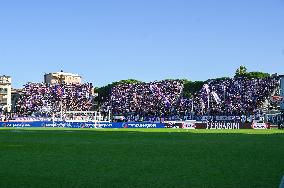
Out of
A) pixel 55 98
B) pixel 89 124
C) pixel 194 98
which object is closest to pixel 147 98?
pixel 194 98

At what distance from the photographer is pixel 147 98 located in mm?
111062

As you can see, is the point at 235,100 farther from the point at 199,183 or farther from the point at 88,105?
the point at 199,183

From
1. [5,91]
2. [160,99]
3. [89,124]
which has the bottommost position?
[89,124]

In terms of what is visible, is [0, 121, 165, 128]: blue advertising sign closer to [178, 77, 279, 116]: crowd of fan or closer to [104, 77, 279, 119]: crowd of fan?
[104, 77, 279, 119]: crowd of fan

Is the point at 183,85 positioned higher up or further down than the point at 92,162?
higher up

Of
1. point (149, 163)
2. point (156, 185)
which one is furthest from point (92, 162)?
point (156, 185)

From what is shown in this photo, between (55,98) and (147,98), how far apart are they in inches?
995

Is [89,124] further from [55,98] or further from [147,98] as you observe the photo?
[55,98]

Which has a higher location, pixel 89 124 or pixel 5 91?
pixel 5 91

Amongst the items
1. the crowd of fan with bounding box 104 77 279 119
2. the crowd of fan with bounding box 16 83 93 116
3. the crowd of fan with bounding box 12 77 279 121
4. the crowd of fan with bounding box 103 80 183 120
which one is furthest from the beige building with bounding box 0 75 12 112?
the crowd of fan with bounding box 103 80 183 120

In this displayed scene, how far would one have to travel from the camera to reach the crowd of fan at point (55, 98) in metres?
119

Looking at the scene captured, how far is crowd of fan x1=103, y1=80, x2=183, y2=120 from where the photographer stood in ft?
350

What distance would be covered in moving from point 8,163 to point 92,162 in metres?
2.48

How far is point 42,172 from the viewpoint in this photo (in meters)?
12.2
